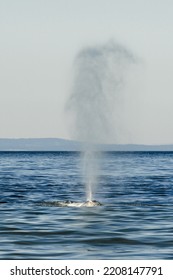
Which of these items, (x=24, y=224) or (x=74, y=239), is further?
(x=24, y=224)

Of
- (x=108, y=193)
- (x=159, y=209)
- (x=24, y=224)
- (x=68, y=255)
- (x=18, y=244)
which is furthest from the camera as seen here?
(x=108, y=193)

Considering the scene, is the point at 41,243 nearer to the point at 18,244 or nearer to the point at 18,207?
the point at 18,244

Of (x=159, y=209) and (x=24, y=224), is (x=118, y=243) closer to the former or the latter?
(x=24, y=224)

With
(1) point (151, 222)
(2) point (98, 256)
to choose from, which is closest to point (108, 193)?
(1) point (151, 222)

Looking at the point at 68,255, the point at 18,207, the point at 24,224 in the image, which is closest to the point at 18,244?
the point at 68,255

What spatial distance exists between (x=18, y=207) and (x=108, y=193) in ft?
40.8

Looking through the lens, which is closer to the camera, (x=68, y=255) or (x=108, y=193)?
(x=68, y=255)

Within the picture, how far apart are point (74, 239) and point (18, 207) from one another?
1184cm

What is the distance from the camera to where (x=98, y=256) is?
23156 mm

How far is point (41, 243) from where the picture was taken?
25.6m
